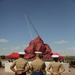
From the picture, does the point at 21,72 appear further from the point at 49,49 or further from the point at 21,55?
the point at 49,49

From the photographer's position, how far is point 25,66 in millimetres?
6375

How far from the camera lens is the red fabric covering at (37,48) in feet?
84.8

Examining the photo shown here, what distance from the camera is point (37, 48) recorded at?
26.0 meters

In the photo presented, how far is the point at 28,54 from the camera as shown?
86.1ft

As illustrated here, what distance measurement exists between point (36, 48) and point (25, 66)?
19833 mm

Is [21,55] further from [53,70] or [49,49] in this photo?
[49,49]

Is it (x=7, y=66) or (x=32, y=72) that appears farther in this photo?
(x=7, y=66)

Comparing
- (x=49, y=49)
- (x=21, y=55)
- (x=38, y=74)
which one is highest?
(x=49, y=49)

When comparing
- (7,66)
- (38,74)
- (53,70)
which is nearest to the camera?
(38,74)

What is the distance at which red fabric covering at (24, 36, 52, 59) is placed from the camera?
84.8ft

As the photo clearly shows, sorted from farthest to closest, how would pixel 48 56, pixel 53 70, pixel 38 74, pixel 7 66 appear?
pixel 48 56 → pixel 7 66 → pixel 53 70 → pixel 38 74

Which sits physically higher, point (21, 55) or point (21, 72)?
point (21, 55)

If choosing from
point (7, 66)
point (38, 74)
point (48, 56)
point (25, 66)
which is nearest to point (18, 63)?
point (25, 66)

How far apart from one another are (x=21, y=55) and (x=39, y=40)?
2007 centimetres
